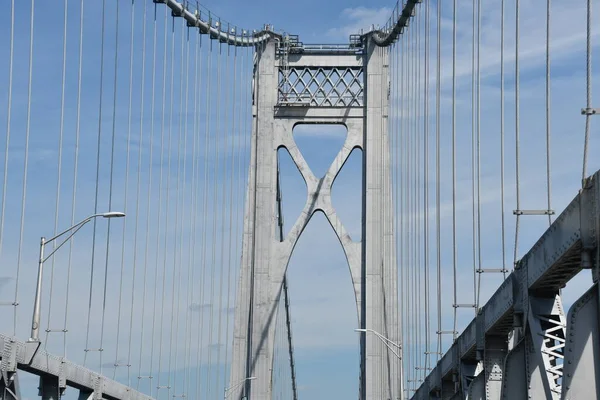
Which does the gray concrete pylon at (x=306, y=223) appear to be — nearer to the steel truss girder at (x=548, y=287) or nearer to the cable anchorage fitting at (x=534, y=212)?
the steel truss girder at (x=548, y=287)

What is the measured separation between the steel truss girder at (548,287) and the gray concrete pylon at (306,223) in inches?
853

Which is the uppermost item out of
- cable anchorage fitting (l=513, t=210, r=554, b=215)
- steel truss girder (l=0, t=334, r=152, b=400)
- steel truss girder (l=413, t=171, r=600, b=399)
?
cable anchorage fitting (l=513, t=210, r=554, b=215)

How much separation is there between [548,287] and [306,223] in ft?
99.8

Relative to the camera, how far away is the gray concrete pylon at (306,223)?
44.8m

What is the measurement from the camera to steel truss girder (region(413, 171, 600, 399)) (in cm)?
1527

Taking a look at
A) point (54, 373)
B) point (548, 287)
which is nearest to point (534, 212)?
point (548, 287)

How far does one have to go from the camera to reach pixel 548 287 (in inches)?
725

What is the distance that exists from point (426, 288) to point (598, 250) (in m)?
21.3

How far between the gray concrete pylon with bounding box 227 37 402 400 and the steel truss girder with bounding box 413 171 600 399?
21.7 meters

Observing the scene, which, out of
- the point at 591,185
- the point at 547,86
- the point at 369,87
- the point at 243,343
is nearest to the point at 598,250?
the point at 591,185

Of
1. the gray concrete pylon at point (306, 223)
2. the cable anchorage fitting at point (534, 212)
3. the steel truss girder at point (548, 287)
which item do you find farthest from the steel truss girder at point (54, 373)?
the gray concrete pylon at point (306, 223)

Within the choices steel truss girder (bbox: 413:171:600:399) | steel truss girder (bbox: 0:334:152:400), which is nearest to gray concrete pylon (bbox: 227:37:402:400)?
steel truss girder (bbox: 0:334:152:400)

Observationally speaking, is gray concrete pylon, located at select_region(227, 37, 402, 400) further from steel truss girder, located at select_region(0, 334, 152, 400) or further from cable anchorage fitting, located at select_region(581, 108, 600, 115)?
cable anchorage fitting, located at select_region(581, 108, 600, 115)

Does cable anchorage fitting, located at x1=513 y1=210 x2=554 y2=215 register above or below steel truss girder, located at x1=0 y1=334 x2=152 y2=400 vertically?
above
